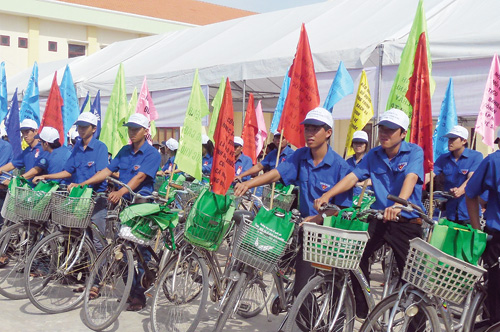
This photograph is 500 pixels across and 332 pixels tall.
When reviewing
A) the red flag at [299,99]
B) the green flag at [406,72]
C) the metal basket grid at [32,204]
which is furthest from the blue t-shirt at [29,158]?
the green flag at [406,72]

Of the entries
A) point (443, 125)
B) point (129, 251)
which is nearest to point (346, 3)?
point (443, 125)

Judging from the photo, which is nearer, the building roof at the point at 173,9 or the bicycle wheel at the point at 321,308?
the bicycle wheel at the point at 321,308

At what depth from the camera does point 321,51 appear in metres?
10.3

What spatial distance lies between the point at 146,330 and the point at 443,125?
5.43 meters

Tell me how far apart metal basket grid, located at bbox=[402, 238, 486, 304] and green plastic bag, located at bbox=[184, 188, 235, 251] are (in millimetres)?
1503

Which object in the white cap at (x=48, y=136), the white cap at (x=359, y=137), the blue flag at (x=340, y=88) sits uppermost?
the blue flag at (x=340, y=88)

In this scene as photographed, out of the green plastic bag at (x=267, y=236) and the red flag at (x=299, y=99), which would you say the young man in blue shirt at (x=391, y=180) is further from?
the red flag at (x=299, y=99)

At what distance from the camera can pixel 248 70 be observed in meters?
11.6

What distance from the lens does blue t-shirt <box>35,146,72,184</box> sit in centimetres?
675

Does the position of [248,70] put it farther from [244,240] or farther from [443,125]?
[244,240]

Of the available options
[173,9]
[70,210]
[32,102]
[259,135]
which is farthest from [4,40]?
[70,210]

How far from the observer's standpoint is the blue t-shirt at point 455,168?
6.90 metres

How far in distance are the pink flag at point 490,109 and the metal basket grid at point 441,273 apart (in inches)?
173

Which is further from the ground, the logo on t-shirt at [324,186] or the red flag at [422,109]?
the red flag at [422,109]
